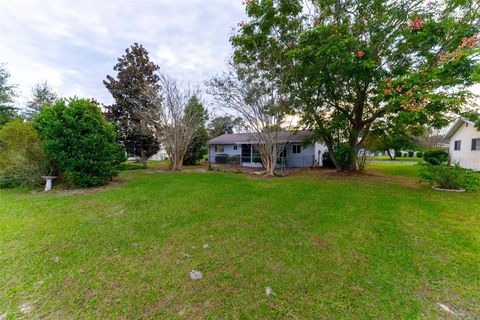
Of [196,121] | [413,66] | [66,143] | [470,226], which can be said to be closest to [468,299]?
[470,226]

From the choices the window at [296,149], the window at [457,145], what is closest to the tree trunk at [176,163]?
the window at [296,149]

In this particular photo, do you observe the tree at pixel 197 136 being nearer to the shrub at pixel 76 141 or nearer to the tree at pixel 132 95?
the tree at pixel 132 95

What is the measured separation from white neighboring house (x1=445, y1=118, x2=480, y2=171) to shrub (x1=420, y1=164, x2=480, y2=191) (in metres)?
6.27

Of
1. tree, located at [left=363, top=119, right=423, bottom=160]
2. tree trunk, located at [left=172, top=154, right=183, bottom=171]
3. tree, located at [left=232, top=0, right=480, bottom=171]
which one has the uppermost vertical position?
tree, located at [left=232, top=0, right=480, bottom=171]

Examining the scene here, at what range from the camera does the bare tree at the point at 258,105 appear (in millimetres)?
10867

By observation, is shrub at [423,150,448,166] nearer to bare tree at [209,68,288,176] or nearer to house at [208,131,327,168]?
house at [208,131,327,168]

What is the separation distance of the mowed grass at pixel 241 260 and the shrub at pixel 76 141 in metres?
2.41

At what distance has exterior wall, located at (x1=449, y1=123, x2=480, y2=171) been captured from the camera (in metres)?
12.8

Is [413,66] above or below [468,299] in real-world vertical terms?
above

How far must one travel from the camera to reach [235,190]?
25.5ft

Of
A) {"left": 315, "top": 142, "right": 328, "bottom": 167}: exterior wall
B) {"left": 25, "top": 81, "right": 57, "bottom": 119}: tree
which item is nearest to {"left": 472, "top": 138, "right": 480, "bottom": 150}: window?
{"left": 315, "top": 142, "right": 328, "bottom": 167}: exterior wall

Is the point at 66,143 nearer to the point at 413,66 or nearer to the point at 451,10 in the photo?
the point at 413,66

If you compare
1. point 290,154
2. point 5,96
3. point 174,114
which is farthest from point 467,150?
point 5,96

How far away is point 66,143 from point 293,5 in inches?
466
